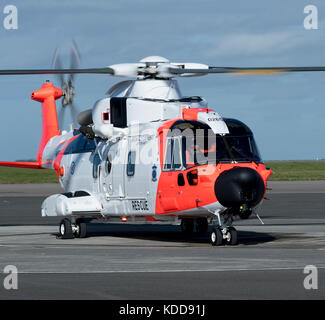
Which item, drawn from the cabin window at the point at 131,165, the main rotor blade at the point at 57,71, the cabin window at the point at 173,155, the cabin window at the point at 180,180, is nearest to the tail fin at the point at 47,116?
the cabin window at the point at 131,165

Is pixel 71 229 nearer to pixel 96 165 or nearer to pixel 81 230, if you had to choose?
pixel 81 230

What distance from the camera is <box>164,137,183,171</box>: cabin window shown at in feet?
63.9

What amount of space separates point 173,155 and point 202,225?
4915 millimetres

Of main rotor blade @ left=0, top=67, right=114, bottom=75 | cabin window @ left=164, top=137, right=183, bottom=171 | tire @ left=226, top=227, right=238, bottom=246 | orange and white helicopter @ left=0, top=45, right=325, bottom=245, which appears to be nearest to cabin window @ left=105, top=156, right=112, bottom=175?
orange and white helicopter @ left=0, top=45, right=325, bottom=245

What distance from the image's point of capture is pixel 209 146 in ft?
62.4

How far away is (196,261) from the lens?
16109mm

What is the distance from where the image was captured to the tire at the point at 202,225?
23969 mm

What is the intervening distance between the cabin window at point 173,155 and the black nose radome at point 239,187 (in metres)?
1.48

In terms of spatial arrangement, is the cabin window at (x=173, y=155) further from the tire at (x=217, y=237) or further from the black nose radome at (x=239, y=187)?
the tire at (x=217, y=237)

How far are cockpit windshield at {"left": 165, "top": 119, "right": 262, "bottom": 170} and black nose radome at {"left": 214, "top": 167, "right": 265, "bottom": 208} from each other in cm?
64

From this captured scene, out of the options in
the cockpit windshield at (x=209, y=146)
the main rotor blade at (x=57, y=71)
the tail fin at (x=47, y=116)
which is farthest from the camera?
the tail fin at (x=47, y=116)

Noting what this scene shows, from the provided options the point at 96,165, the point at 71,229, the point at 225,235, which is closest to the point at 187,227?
the point at 96,165

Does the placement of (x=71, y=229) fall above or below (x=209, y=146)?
below
